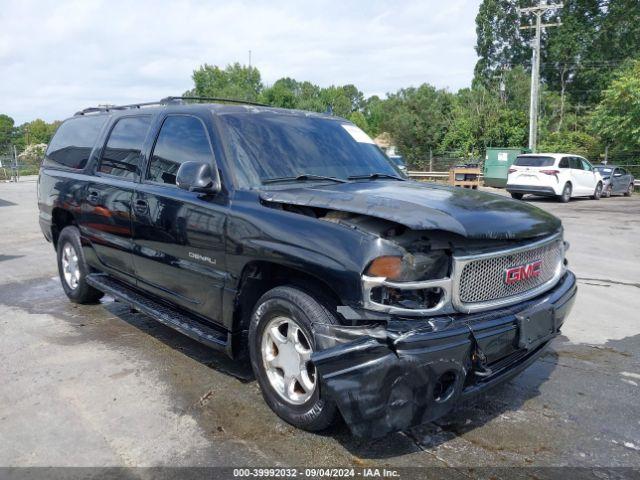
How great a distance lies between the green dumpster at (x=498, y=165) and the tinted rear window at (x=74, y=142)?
2438 centimetres

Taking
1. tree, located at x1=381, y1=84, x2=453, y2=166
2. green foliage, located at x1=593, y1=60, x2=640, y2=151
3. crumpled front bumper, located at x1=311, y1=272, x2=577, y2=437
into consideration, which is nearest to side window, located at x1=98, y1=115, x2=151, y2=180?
crumpled front bumper, located at x1=311, y1=272, x2=577, y2=437

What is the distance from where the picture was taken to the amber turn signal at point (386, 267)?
2.74m

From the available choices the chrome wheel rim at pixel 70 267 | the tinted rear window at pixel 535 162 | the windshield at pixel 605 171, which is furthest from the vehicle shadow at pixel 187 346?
the windshield at pixel 605 171

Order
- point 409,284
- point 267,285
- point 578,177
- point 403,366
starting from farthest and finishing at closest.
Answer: point 578,177
point 267,285
point 409,284
point 403,366

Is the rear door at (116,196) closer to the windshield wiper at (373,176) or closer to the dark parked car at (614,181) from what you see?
the windshield wiper at (373,176)

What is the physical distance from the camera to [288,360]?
3.24 m

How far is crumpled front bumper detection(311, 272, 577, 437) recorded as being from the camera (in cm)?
259

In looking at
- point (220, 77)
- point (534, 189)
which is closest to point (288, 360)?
point (534, 189)

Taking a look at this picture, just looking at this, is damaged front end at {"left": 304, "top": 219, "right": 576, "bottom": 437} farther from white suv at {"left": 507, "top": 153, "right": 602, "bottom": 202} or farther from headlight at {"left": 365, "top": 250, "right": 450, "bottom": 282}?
white suv at {"left": 507, "top": 153, "right": 602, "bottom": 202}

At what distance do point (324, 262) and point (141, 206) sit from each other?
2116mm

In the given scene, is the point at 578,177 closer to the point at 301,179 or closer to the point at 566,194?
the point at 566,194

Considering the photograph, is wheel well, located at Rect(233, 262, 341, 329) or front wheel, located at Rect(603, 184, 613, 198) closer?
wheel well, located at Rect(233, 262, 341, 329)

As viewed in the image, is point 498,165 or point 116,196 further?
point 498,165

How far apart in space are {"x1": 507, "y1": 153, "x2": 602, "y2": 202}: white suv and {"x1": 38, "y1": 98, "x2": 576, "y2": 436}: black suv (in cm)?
1584
